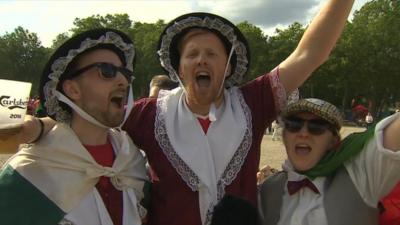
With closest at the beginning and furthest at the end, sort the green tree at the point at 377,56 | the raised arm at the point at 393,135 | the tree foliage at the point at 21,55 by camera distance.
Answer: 1. the raised arm at the point at 393,135
2. the green tree at the point at 377,56
3. the tree foliage at the point at 21,55

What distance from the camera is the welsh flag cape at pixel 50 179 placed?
2494mm

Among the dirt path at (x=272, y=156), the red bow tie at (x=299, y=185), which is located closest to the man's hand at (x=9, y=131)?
the red bow tie at (x=299, y=185)

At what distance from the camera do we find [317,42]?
3.13m

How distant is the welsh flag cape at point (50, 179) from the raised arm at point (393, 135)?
1386mm

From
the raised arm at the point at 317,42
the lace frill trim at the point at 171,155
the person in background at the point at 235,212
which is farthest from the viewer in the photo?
the raised arm at the point at 317,42

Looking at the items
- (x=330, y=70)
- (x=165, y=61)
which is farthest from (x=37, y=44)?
(x=165, y=61)

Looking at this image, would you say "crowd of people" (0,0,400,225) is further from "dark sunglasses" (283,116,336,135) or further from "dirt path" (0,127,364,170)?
"dirt path" (0,127,364,170)

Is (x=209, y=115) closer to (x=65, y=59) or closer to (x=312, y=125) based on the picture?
(x=312, y=125)

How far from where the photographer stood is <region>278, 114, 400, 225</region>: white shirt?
249cm

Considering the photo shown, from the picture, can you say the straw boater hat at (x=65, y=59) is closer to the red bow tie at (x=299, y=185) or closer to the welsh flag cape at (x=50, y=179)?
the welsh flag cape at (x=50, y=179)

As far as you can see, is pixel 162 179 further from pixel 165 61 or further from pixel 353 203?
pixel 353 203

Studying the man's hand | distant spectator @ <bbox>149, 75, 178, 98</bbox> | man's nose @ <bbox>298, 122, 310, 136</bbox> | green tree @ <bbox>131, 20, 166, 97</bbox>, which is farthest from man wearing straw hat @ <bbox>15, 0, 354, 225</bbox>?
green tree @ <bbox>131, 20, 166, 97</bbox>

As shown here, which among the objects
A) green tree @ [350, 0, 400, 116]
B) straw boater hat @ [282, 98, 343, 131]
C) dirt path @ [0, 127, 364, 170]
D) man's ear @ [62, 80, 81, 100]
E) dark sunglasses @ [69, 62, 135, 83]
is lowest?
dirt path @ [0, 127, 364, 170]

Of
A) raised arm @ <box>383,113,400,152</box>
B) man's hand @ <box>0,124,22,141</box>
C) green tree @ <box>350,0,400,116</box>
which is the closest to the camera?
man's hand @ <box>0,124,22,141</box>
